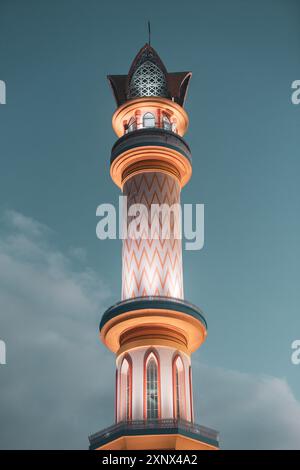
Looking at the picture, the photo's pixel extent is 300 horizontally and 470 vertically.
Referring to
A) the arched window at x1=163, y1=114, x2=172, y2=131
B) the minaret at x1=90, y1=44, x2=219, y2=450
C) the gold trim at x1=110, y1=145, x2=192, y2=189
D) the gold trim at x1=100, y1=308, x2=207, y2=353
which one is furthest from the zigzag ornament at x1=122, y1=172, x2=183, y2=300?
the arched window at x1=163, y1=114, x2=172, y2=131

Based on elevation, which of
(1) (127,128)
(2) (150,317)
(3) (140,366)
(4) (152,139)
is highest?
(1) (127,128)

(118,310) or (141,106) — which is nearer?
(118,310)

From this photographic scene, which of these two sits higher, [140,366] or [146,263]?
[146,263]

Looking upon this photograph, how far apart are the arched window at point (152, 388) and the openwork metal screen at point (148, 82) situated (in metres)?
19.8

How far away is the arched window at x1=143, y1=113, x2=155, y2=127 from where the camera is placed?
45.5 metres

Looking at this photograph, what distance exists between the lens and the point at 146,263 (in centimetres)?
4000

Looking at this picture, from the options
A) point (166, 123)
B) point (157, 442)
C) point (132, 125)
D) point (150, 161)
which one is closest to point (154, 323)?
point (157, 442)

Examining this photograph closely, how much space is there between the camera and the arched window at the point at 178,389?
116 ft

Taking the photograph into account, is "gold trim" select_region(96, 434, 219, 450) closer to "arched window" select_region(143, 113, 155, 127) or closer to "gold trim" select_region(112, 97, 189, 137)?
"arched window" select_region(143, 113, 155, 127)

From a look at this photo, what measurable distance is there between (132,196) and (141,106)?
7151 mm

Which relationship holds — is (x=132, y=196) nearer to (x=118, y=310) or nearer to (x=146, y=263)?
(x=146, y=263)
